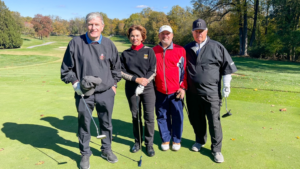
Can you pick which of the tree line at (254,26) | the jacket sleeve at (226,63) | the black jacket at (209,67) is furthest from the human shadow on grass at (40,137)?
the tree line at (254,26)

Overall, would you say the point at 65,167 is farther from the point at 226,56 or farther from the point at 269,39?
the point at 269,39

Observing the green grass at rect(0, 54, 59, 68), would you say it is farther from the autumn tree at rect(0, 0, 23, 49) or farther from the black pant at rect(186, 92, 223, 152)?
the black pant at rect(186, 92, 223, 152)

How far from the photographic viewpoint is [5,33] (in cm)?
3569

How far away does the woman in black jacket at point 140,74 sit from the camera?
330cm

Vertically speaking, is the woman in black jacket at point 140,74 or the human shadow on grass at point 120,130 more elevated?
the woman in black jacket at point 140,74

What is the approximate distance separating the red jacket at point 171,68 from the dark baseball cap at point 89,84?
1.02 m

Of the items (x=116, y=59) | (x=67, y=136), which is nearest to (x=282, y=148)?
(x=116, y=59)

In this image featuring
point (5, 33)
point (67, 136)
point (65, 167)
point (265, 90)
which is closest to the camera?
point (65, 167)

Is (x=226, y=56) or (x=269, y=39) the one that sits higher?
(x=269, y=39)

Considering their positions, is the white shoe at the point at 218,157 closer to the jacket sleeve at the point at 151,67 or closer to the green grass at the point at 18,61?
the jacket sleeve at the point at 151,67

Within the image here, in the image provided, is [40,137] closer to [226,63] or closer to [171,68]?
[171,68]

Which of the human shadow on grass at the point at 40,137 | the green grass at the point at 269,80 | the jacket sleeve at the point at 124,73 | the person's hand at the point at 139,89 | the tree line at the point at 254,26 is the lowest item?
the human shadow on grass at the point at 40,137

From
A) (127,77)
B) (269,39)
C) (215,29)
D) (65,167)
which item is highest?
(215,29)

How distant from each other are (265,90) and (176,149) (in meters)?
5.58
